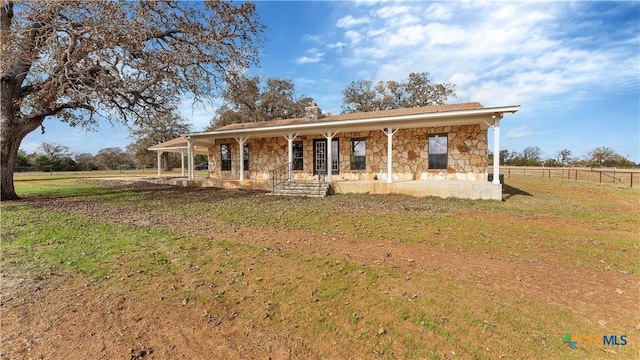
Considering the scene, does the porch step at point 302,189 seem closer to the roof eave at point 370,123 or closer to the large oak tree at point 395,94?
the roof eave at point 370,123

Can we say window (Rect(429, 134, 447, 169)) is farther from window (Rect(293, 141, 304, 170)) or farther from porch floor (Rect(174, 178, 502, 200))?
window (Rect(293, 141, 304, 170))

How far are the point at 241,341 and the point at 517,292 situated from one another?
327 cm

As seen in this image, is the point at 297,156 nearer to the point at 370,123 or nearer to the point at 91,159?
the point at 370,123

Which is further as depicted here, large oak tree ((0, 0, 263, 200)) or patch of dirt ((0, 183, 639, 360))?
large oak tree ((0, 0, 263, 200))

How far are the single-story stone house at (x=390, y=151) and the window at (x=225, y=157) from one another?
4.55 ft

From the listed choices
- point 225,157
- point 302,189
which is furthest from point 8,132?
point 302,189

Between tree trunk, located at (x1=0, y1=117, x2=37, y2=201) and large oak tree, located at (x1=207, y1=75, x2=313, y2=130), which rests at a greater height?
large oak tree, located at (x1=207, y1=75, x2=313, y2=130)

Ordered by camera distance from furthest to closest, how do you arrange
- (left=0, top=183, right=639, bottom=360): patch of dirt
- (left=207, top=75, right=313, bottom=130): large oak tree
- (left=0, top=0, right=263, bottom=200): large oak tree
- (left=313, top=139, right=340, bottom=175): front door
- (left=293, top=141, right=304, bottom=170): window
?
(left=207, top=75, right=313, bottom=130): large oak tree, (left=293, top=141, right=304, bottom=170): window, (left=313, top=139, right=340, bottom=175): front door, (left=0, top=0, right=263, bottom=200): large oak tree, (left=0, top=183, right=639, bottom=360): patch of dirt

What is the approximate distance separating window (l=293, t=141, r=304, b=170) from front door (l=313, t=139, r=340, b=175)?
32.2 inches

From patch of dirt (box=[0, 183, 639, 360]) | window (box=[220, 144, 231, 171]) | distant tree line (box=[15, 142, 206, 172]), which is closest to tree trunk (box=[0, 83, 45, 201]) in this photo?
window (box=[220, 144, 231, 171])

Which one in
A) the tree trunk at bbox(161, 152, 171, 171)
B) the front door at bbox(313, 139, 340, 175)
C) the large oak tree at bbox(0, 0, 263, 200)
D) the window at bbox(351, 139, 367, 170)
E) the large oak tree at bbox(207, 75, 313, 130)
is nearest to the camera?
the large oak tree at bbox(0, 0, 263, 200)

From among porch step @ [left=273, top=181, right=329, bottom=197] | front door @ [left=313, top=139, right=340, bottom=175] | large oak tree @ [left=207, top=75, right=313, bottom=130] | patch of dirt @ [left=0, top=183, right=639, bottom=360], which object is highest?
large oak tree @ [left=207, top=75, right=313, bottom=130]

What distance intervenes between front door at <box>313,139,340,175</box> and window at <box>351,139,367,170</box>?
0.78 m

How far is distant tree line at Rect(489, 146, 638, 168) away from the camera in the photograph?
38.8m
